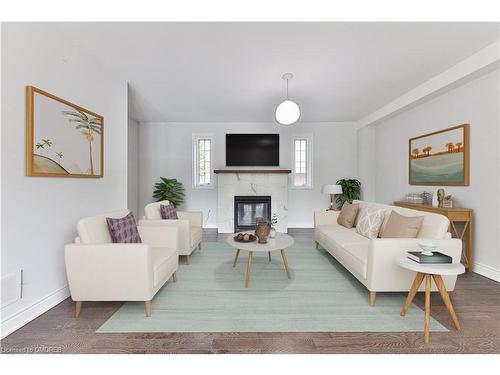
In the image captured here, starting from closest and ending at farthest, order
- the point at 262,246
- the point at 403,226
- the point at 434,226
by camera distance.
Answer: the point at 434,226 < the point at 403,226 < the point at 262,246

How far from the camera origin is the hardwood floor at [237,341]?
1619 mm

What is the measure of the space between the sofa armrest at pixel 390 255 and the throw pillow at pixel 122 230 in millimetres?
2284

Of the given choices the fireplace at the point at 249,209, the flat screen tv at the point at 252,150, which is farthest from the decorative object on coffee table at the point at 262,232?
the flat screen tv at the point at 252,150

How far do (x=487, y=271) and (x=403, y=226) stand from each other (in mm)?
1473

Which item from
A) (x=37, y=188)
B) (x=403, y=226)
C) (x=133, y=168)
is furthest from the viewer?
(x=133, y=168)

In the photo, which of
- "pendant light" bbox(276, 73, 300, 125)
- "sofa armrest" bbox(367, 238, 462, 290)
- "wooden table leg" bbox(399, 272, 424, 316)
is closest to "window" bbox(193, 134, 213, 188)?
"pendant light" bbox(276, 73, 300, 125)

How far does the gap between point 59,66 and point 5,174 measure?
121 centimetres

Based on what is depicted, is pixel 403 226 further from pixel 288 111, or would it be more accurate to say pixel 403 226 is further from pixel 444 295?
pixel 288 111

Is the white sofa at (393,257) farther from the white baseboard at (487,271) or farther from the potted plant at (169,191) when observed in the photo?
the potted plant at (169,191)

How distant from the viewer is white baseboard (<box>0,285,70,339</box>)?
176 cm

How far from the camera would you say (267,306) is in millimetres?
2162

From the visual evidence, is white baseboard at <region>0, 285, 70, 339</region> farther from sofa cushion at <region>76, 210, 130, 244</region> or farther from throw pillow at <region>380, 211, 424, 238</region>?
throw pillow at <region>380, 211, 424, 238</region>

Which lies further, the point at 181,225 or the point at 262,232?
the point at 181,225

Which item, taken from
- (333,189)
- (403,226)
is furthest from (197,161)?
(403,226)
